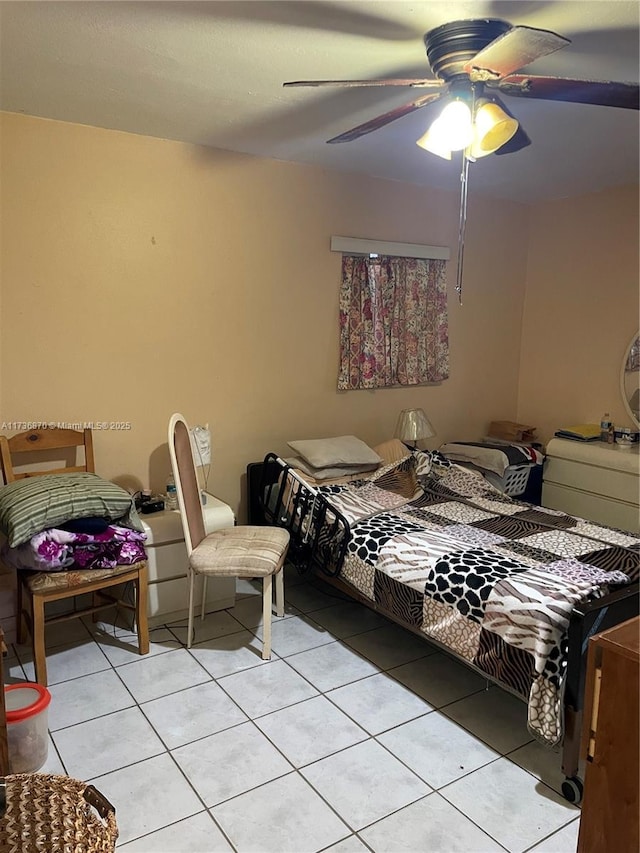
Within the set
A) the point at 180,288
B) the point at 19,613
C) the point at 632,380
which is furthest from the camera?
the point at 632,380

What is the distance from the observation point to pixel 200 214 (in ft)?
11.3

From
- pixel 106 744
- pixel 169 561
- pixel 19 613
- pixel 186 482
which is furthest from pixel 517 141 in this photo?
pixel 19 613

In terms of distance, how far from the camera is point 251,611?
334cm

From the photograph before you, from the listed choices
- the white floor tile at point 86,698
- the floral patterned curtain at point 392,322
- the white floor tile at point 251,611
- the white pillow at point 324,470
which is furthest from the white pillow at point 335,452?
the white floor tile at point 86,698

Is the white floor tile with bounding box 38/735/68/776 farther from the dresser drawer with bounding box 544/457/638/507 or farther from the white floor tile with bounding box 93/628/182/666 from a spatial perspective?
the dresser drawer with bounding box 544/457/638/507

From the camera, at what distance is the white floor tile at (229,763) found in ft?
6.80

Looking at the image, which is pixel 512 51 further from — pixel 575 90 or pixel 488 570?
pixel 488 570

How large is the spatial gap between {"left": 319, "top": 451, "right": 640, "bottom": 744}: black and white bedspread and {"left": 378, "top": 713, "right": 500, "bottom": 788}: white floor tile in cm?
25

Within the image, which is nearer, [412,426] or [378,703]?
[378,703]

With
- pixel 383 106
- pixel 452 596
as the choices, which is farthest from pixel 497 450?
pixel 383 106

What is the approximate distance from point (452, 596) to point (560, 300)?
2982 mm

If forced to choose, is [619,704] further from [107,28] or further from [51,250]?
[51,250]

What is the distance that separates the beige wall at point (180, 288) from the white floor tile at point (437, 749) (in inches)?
72.3

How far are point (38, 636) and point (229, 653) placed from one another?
0.84 metres
